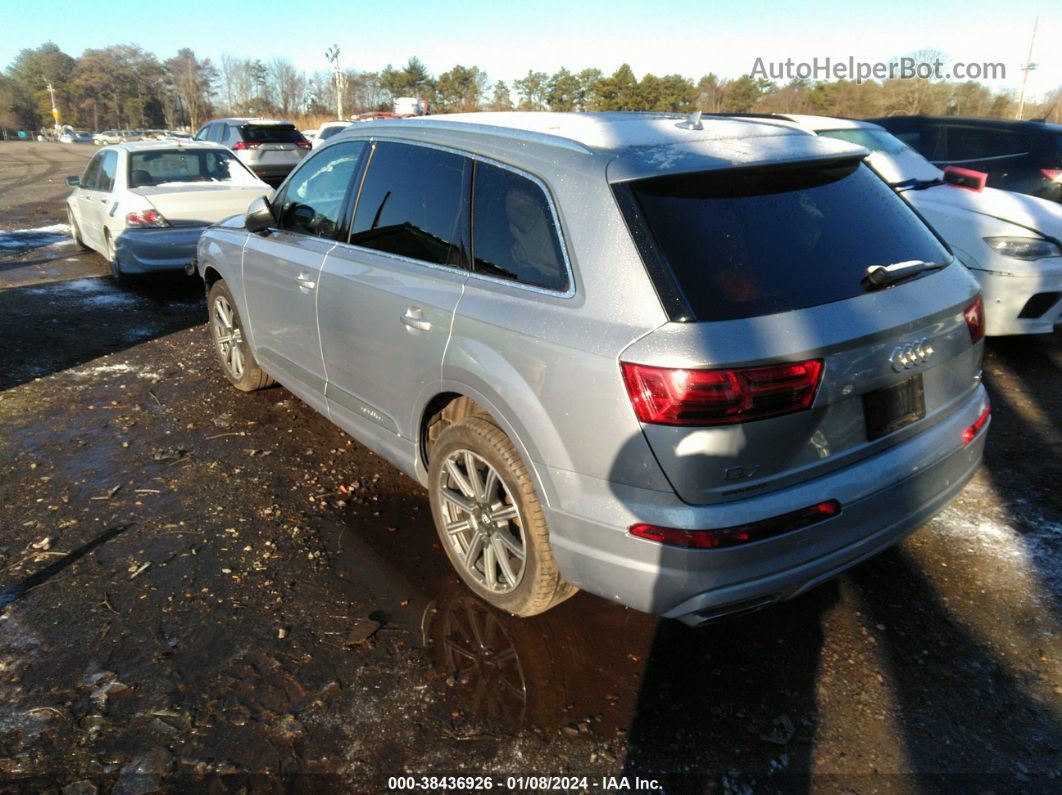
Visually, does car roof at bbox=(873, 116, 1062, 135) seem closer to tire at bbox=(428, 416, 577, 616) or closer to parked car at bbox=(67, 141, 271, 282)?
parked car at bbox=(67, 141, 271, 282)

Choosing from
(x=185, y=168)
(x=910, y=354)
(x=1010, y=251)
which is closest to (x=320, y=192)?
(x=910, y=354)

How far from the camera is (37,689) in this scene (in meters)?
2.65

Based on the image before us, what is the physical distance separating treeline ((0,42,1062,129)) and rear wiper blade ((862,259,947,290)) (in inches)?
957

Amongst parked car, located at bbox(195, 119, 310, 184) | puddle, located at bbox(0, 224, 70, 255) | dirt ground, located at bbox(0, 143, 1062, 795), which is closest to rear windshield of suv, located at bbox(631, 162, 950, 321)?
dirt ground, located at bbox(0, 143, 1062, 795)

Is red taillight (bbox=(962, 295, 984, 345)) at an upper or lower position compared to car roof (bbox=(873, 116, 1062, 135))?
lower

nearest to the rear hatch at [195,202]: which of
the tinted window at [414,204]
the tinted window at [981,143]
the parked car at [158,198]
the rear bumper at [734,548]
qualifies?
the parked car at [158,198]

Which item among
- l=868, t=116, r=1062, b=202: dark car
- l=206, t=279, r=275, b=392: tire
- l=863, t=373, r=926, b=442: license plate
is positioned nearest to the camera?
l=863, t=373, r=926, b=442: license plate

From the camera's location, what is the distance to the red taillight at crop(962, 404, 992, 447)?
110 inches

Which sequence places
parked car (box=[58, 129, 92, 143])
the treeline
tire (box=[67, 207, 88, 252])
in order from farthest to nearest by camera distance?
parked car (box=[58, 129, 92, 143])
the treeline
tire (box=[67, 207, 88, 252])

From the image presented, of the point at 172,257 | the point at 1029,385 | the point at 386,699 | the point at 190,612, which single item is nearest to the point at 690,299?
the point at 386,699

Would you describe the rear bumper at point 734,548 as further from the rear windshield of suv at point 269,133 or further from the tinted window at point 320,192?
the rear windshield of suv at point 269,133

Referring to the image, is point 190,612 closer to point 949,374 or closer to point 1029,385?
point 949,374

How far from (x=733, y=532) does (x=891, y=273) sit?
1059 mm

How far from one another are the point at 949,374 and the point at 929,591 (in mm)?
1002
